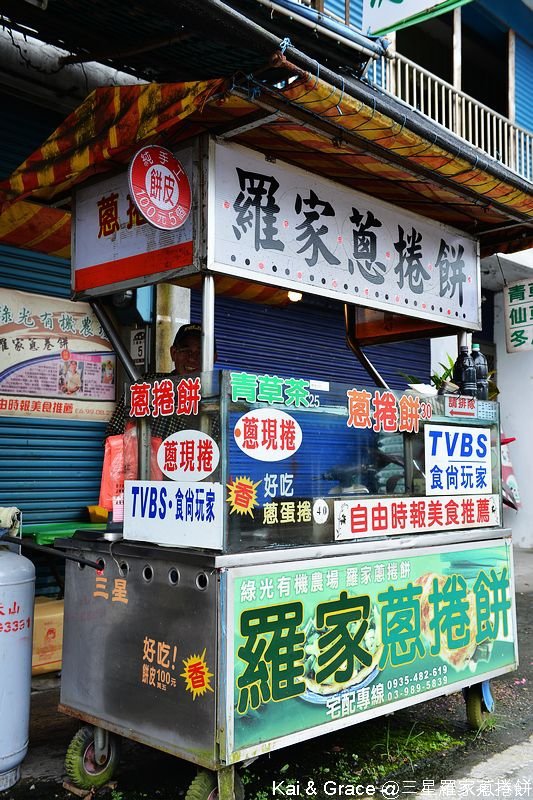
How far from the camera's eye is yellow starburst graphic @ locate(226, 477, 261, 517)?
301 centimetres

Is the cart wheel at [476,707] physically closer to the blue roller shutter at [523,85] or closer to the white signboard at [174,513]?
the white signboard at [174,513]

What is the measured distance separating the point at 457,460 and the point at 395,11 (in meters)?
3.52

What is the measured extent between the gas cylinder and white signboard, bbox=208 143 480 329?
1.71 m

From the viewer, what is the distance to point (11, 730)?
337cm

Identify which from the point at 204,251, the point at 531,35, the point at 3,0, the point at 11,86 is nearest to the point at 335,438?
the point at 204,251

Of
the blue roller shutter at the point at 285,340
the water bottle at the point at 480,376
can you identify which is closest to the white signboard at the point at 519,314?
the water bottle at the point at 480,376

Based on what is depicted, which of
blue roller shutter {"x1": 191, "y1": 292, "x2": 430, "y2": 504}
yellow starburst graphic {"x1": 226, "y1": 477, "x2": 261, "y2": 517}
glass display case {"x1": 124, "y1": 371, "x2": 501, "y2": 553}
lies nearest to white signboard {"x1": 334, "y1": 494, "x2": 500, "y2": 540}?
glass display case {"x1": 124, "y1": 371, "x2": 501, "y2": 553}

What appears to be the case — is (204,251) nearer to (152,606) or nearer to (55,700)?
(152,606)

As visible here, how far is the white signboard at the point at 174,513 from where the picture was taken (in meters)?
2.98

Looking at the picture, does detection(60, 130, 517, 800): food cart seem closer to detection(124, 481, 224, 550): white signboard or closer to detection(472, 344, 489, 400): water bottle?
detection(124, 481, 224, 550): white signboard

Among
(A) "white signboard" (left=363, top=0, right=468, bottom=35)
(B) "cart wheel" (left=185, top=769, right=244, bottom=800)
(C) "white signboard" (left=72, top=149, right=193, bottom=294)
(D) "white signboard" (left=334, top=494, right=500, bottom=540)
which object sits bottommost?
(B) "cart wheel" (left=185, top=769, right=244, bottom=800)

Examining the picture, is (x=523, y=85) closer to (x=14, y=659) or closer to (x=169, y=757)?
(x=169, y=757)

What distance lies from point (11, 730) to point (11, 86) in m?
4.54

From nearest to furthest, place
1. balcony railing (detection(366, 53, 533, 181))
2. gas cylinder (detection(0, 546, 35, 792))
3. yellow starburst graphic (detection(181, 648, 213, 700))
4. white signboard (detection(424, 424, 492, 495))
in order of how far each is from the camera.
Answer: yellow starburst graphic (detection(181, 648, 213, 700)) → gas cylinder (detection(0, 546, 35, 792)) → white signboard (detection(424, 424, 492, 495)) → balcony railing (detection(366, 53, 533, 181))
